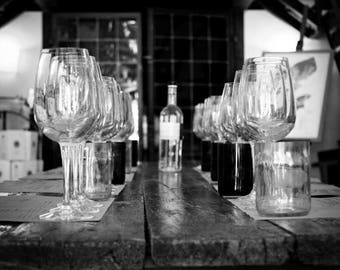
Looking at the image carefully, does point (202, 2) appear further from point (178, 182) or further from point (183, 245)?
point (183, 245)

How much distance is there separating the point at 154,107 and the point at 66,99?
4.70 m

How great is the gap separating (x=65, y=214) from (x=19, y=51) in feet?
17.6

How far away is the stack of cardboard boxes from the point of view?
523 cm

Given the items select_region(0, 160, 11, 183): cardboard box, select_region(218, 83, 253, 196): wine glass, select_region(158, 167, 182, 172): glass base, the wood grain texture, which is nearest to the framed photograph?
select_region(0, 160, 11, 183): cardboard box

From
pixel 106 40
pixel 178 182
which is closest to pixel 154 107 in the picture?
pixel 106 40

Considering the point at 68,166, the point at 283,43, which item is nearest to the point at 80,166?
the point at 68,166

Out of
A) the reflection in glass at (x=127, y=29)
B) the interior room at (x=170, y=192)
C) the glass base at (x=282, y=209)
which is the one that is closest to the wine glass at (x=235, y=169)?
the interior room at (x=170, y=192)

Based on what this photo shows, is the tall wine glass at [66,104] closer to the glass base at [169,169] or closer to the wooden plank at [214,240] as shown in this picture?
the wooden plank at [214,240]

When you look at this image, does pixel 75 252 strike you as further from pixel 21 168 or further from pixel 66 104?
pixel 21 168

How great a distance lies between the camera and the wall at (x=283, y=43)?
5723mm

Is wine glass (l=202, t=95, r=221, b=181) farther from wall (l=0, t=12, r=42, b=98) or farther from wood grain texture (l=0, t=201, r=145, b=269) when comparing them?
wall (l=0, t=12, r=42, b=98)

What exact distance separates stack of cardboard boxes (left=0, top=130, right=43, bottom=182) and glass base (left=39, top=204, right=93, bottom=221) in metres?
4.60

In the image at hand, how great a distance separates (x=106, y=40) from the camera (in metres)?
5.66

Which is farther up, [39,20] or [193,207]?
[39,20]
